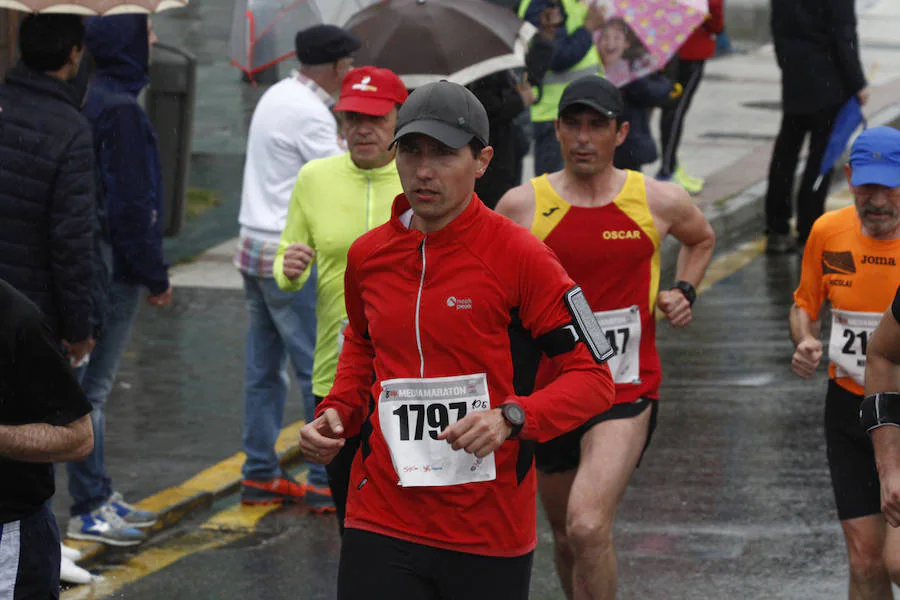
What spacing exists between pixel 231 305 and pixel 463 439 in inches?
302

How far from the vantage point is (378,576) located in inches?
179

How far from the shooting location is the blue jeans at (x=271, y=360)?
306 inches

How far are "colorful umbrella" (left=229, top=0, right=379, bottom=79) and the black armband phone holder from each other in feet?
16.6

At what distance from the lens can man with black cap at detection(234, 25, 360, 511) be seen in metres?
7.72

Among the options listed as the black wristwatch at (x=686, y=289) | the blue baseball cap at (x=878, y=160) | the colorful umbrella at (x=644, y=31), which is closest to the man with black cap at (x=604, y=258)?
the black wristwatch at (x=686, y=289)

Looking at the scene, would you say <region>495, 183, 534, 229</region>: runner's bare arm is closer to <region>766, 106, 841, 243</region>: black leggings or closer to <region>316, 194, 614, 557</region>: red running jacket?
<region>316, 194, 614, 557</region>: red running jacket

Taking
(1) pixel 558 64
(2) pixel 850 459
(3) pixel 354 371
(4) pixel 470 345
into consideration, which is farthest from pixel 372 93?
(1) pixel 558 64

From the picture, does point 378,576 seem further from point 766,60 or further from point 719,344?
point 766,60

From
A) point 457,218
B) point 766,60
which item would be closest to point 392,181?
point 457,218

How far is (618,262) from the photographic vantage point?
20.2 feet

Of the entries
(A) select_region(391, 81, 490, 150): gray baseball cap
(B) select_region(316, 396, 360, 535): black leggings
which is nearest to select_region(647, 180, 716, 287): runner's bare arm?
(B) select_region(316, 396, 360, 535): black leggings

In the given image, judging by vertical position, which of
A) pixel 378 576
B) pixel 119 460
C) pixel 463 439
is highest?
pixel 463 439

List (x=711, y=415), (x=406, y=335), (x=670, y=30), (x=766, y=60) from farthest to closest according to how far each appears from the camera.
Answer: (x=766, y=60) → (x=670, y=30) → (x=711, y=415) → (x=406, y=335)

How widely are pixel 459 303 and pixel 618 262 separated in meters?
1.79
